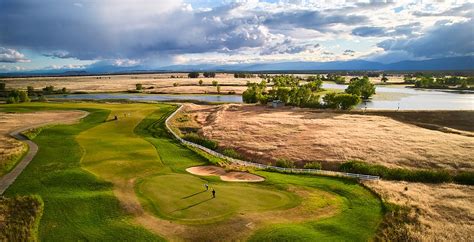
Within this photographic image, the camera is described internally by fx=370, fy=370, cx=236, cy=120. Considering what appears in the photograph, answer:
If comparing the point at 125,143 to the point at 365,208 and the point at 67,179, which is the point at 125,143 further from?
the point at 365,208

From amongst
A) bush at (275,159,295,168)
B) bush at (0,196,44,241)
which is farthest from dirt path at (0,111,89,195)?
bush at (275,159,295,168)

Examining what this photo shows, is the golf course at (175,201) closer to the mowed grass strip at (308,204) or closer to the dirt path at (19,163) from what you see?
the mowed grass strip at (308,204)

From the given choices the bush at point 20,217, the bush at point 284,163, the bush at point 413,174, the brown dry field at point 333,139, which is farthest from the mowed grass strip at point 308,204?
the brown dry field at point 333,139

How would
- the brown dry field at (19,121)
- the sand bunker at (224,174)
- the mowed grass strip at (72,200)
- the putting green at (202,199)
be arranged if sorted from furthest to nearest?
the brown dry field at (19,121)
the sand bunker at (224,174)
the putting green at (202,199)
the mowed grass strip at (72,200)

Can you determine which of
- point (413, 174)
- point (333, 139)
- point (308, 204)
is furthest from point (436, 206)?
point (333, 139)

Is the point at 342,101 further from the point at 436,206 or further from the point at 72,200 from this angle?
the point at 72,200

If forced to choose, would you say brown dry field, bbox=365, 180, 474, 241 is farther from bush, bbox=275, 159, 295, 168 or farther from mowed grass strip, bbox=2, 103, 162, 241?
mowed grass strip, bbox=2, 103, 162, 241

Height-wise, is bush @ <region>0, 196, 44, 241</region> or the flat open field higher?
the flat open field
